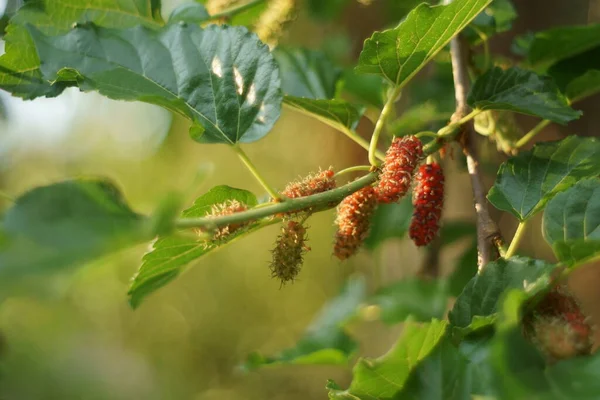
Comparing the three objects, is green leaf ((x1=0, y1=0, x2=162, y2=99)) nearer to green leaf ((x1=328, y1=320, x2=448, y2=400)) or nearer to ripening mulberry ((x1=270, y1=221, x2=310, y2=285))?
ripening mulberry ((x1=270, y1=221, x2=310, y2=285))

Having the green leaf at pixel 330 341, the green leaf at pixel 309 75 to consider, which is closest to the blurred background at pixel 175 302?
the green leaf at pixel 330 341

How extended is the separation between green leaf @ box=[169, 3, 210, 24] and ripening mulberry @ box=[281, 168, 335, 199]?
300mm

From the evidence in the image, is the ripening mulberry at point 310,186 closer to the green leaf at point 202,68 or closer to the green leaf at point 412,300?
the green leaf at point 202,68

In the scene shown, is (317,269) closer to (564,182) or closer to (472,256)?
(472,256)

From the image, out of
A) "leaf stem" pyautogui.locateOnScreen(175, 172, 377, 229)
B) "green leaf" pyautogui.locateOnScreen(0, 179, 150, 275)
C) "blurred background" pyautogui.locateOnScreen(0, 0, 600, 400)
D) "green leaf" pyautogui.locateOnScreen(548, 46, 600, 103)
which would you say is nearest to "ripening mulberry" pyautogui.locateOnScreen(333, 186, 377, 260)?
"leaf stem" pyautogui.locateOnScreen(175, 172, 377, 229)

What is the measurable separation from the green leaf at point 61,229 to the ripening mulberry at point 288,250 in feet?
0.73

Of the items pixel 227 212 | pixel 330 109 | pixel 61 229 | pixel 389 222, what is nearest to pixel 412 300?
pixel 389 222

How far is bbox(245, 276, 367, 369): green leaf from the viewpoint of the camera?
34.8 inches

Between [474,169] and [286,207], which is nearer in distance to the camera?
[286,207]

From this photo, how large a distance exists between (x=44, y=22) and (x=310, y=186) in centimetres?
38

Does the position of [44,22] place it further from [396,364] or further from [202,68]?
[396,364]

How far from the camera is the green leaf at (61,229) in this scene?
12.4 inches

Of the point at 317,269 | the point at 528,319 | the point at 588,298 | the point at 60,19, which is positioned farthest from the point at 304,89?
the point at 317,269

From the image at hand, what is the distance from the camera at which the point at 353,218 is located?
1.97 feet
